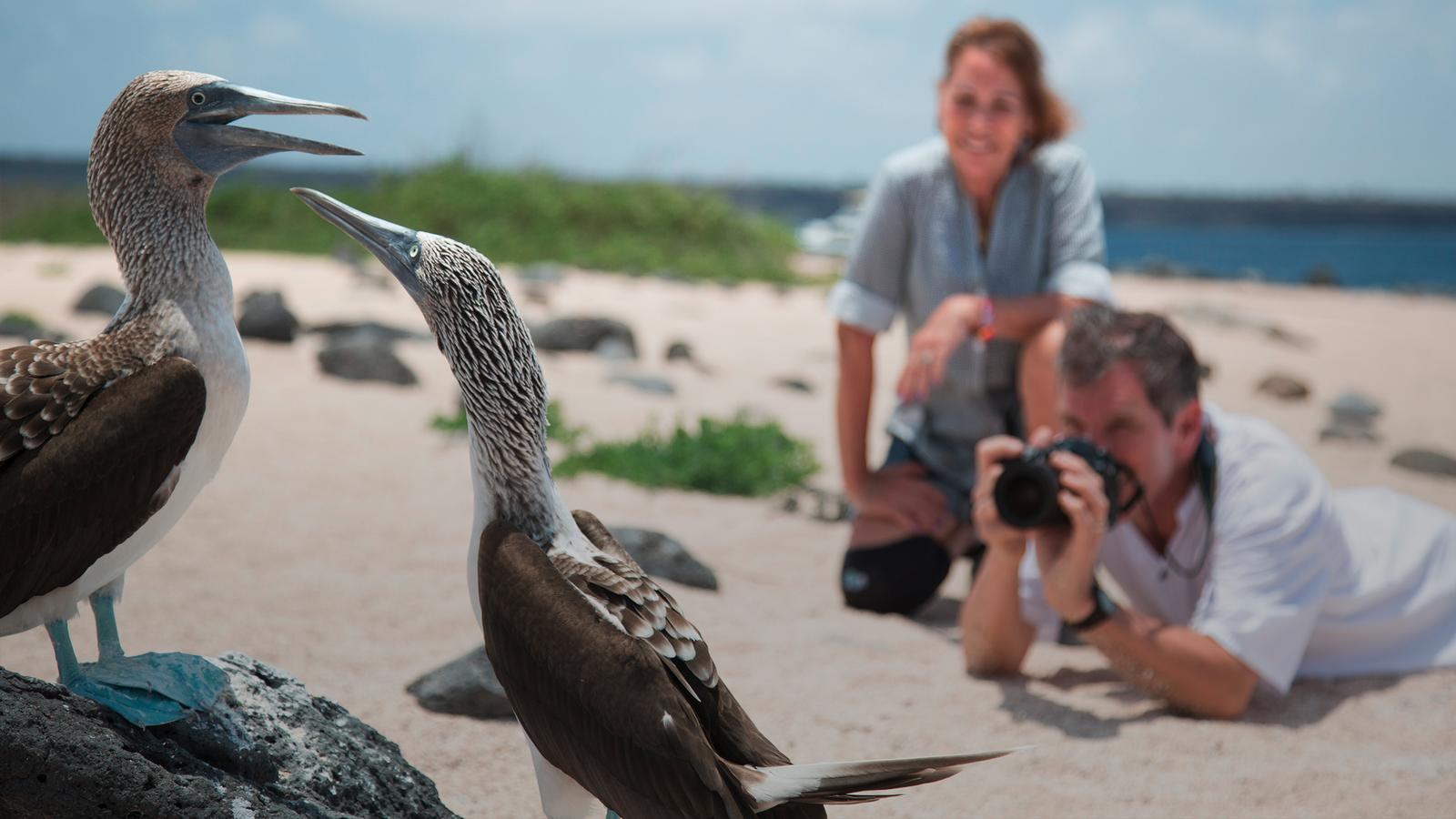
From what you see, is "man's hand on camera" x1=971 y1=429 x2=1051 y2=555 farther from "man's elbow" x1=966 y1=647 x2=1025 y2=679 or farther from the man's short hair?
"man's elbow" x1=966 y1=647 x2=1025 y2=679

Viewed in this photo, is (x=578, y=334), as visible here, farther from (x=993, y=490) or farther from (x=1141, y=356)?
(x=1141, y=356)

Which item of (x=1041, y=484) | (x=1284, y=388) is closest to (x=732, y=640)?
(x=1041, y=484)

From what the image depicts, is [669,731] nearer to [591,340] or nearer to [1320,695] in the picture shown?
[1320,695]

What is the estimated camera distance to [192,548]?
4.77m

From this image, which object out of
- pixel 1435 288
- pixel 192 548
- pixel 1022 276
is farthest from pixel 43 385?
pixel 1435 288

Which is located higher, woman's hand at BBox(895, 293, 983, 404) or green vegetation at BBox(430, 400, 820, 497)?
woman's hand at BBox(895, 293, 983, 404)

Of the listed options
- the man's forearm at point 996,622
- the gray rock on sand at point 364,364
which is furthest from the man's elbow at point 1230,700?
the gray rock on sand at point 364,364

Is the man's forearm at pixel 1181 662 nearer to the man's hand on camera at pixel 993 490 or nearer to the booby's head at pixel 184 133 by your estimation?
the man's hand on camera at pixel 993 490

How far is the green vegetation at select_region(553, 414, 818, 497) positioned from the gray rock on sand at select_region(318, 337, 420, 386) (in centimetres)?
199

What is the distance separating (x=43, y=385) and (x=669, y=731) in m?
1.28

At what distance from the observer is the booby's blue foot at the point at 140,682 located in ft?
7.26

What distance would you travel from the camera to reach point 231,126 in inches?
94.2

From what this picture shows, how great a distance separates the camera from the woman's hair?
16.0 feet

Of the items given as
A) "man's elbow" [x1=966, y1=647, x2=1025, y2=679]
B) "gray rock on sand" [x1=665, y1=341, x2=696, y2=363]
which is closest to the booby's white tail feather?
"man's elbow" [x1=966, y1=647, x2=1025, y2=679]
